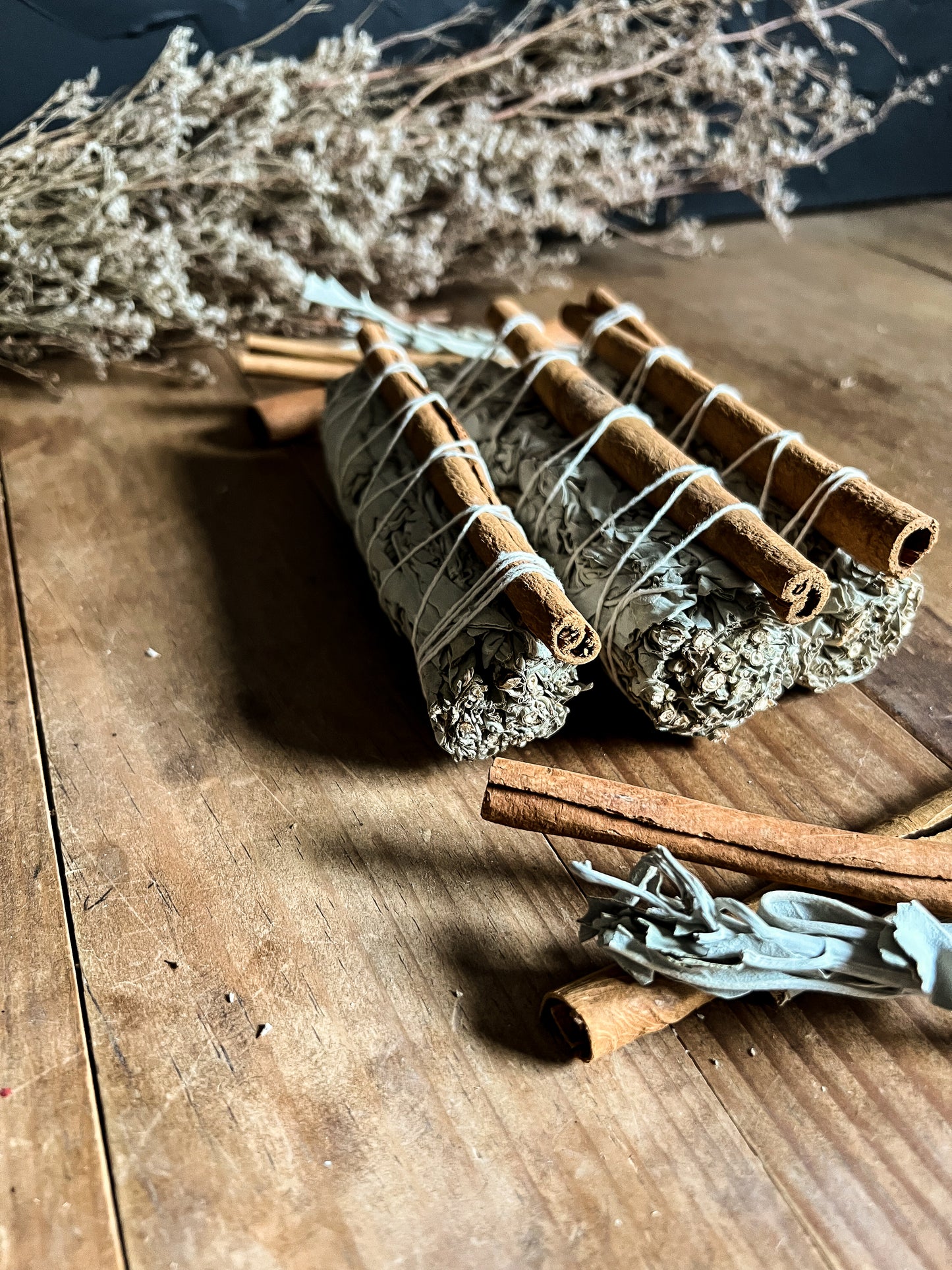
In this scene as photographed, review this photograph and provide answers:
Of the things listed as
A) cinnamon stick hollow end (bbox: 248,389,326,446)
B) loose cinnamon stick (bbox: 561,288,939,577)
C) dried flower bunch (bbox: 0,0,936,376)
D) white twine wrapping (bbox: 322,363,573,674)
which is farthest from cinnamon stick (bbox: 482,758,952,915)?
dried flower bunch (bbox: 0,0,936,376)

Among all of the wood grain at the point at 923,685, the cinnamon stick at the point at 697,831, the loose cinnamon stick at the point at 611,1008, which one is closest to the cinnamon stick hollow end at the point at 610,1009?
the loose cinnamon stick at the point at 611,1008

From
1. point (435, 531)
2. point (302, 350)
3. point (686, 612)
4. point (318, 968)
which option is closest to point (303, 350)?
point (302, 350)

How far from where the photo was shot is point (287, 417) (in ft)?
4.88

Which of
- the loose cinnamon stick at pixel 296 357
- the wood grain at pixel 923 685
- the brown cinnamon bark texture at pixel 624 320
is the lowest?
the wood grain at pixel 923 685

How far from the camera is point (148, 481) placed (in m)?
1.41

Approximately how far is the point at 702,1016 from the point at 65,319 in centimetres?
137

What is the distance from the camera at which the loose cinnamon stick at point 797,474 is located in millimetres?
917

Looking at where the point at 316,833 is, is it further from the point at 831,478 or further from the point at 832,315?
the point at 832,315

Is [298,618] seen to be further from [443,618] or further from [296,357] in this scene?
[296,357]

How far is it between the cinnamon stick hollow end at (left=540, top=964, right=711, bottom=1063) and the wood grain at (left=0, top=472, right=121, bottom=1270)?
34 cm

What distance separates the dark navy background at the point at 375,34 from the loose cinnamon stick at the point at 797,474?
36.5 inches

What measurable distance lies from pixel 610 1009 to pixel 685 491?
49 centimetres

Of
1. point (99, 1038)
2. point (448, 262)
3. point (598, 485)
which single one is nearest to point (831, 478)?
point (598, 485)

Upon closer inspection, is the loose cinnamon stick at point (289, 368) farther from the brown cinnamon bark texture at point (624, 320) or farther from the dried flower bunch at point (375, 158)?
the brown cinnamon bark texture at point (624, 320)
